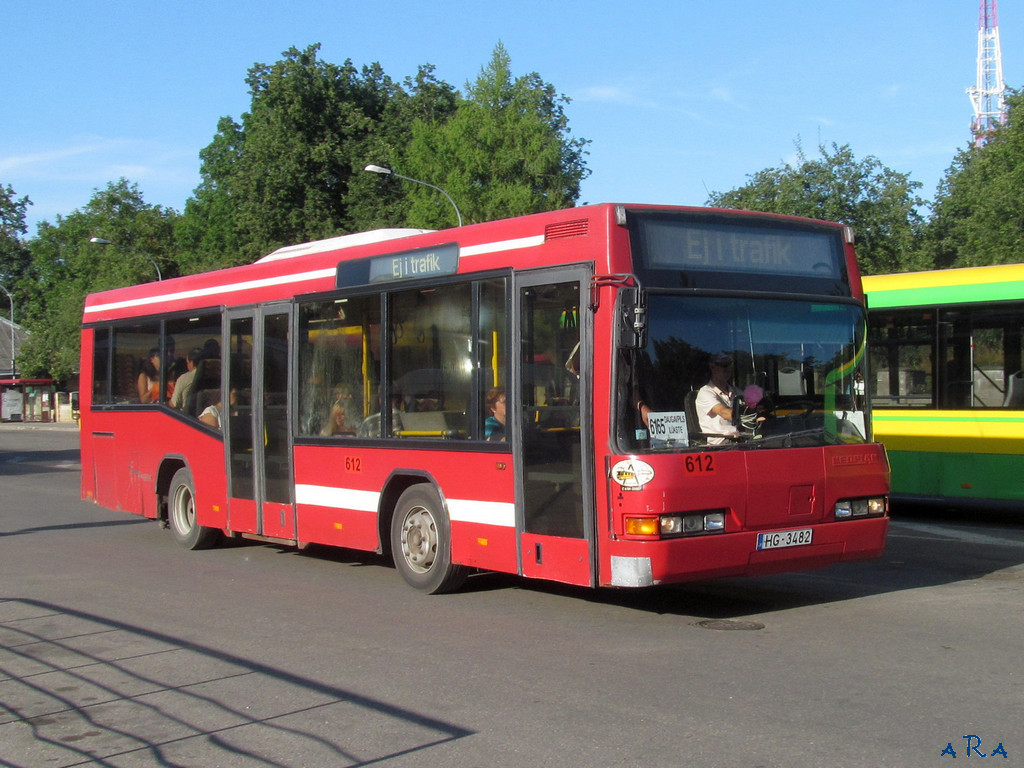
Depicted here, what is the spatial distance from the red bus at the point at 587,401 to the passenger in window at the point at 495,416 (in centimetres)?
2

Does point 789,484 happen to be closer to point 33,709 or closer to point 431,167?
point 33,709

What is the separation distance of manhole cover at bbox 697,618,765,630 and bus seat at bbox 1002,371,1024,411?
24.2 feet

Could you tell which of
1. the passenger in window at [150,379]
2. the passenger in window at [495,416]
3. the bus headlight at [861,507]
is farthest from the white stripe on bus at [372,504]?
→ the passenger in window at [150,379]

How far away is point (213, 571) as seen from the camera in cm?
1174

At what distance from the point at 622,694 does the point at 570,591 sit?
11.6ft

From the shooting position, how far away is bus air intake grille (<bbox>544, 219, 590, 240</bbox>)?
8273 mm

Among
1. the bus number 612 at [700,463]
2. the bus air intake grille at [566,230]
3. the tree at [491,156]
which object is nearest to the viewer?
the bus number 612 at [700,463]

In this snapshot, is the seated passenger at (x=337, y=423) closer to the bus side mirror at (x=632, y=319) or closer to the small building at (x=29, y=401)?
the bus side mirror at (x=632, y=319)

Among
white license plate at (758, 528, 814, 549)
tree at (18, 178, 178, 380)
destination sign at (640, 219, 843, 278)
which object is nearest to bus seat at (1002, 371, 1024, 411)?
destination sign at (640, 219, 843, 278)

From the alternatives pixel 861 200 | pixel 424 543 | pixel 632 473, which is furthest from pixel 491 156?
pixel 632 473

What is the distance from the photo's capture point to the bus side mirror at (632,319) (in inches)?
300

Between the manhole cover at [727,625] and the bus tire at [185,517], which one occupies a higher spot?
the bus tire at [185,517]

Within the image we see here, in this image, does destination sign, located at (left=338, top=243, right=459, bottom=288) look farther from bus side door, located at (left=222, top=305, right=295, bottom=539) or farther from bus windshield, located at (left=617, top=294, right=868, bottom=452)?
bus windshield, located at (left=617, top=294, right=868, bottom=452)

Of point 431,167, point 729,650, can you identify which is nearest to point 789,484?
point 729,650
